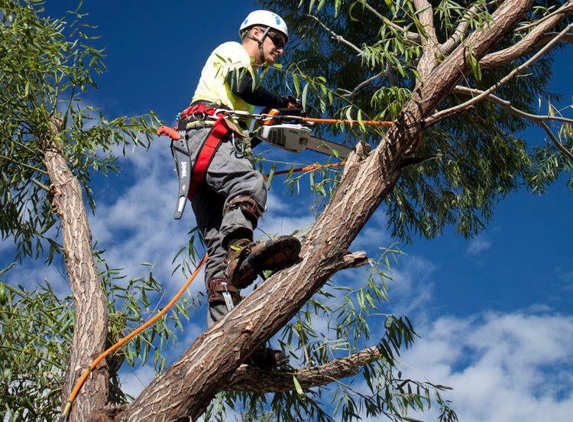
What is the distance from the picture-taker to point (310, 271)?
274 centimetres

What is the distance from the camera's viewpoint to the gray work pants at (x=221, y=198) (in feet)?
10.3

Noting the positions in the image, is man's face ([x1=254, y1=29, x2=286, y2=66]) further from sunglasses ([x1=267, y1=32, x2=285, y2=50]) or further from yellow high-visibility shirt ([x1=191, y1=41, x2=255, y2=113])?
yellow high-visibility shirt ([x1=191, y1=41, x2=255, y2=113])

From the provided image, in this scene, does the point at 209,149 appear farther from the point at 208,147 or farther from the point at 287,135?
the point at 287,135

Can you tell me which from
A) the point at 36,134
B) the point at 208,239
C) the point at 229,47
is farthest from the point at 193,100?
the point at 36,134

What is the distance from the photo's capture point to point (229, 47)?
343 centimetres

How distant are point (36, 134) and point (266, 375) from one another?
70.4 inches

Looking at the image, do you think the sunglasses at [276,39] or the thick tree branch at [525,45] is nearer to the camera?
the thick tree branch at [525,45]

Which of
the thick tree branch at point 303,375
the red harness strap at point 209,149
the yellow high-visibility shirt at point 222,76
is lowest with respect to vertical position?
the thick tree branch at point 303,375

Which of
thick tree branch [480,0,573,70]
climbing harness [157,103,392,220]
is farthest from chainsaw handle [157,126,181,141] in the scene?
thick tree branch [480,0,573,70]

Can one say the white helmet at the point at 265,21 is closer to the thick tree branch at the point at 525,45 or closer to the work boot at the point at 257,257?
the thick tree branch at the point at 525,45

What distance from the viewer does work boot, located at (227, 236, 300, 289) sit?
2752mm

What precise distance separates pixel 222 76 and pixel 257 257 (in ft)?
3.29

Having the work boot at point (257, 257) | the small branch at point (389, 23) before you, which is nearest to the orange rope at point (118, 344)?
the work boot at point (257, 257)

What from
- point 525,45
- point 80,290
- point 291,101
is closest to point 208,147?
point 291,101
